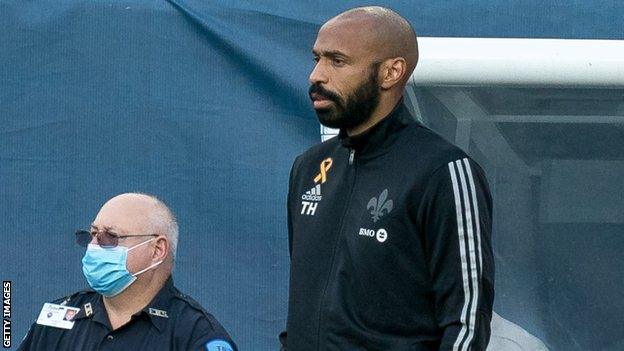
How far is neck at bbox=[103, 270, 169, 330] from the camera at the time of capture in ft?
9.50

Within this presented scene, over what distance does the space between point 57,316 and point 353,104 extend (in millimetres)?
970

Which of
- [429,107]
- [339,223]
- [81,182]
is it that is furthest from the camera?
[81,182]

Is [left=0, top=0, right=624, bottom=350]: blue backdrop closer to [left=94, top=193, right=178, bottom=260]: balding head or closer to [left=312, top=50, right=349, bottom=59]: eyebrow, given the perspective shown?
[left=94, top=193, right=178, bottom=260]: balding head

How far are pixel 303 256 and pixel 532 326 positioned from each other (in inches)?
33.5

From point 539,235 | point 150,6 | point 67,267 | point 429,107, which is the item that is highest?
point 150,6

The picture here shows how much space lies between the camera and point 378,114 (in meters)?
2.42

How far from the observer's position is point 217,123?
142 inches

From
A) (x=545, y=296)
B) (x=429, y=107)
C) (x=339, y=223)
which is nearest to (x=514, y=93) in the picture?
(x=429, y=107)

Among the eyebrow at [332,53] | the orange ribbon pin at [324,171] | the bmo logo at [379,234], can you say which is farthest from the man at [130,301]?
the eyebrow at [332,53]

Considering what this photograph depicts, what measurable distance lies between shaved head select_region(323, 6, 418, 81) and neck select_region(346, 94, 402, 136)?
0.22 feet

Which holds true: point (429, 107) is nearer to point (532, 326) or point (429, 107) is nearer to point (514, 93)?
point (514, 93)

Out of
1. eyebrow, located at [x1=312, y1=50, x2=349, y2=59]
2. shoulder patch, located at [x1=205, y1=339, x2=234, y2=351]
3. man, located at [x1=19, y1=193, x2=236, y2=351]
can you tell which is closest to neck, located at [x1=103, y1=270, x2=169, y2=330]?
man, located at [x1=19, y1=193, x2=236, y2=351]

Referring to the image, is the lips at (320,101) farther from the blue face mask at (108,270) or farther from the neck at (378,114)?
the blue face mask at (108,270)

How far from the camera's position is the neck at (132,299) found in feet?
9.50
